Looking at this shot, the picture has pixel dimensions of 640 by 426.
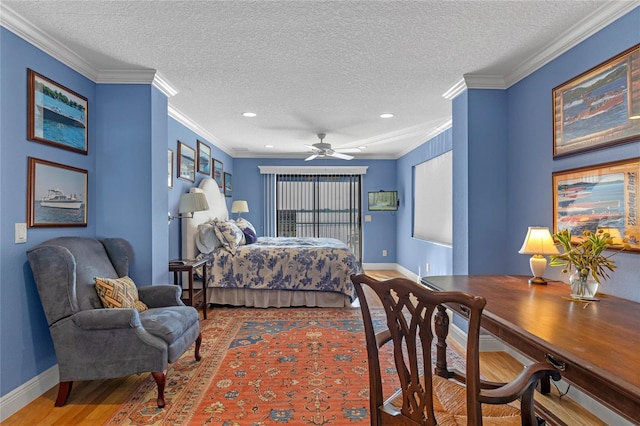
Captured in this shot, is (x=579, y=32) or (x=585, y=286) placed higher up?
(x=579, y=32)

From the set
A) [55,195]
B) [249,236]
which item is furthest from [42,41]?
[249,236]

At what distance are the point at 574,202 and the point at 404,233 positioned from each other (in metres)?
4.63

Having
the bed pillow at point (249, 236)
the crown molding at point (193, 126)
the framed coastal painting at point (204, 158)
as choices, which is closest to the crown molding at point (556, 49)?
the crown molding at point (193, 126)

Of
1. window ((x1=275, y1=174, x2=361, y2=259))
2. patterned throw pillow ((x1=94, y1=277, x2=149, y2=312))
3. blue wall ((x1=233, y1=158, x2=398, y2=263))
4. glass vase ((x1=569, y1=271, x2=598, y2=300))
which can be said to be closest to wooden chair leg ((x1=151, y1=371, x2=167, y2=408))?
patterned throw pillow ((x1=94, y1=277, x2=149, y2=312))

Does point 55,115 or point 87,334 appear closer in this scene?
point 87,334

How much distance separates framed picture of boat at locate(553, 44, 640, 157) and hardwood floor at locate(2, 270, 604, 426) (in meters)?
1.70

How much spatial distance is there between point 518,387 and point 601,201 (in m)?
1.66

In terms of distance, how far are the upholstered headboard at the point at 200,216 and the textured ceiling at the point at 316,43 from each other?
4.67 feet

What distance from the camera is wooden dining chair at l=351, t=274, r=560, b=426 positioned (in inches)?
40.4

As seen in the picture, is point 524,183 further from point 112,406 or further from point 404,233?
point 404,233

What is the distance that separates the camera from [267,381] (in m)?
2.53

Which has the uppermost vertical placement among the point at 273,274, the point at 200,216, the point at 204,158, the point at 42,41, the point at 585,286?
the point at 42,41

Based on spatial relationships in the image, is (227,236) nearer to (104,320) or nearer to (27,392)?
(104,320)

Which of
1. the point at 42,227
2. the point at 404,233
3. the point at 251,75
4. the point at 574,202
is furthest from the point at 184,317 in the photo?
the point at 404,233
